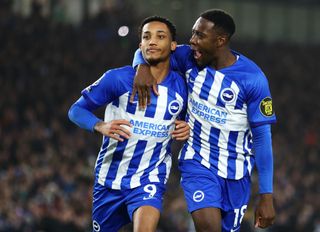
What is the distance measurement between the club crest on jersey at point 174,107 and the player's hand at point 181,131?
0.09 metres

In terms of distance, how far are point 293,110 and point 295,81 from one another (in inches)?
107

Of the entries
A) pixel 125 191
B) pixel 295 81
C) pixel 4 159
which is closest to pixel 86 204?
pixel 4 159

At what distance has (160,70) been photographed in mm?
7258

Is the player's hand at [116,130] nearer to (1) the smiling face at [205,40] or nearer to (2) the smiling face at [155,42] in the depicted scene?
(2) the smiling face at [155,42]

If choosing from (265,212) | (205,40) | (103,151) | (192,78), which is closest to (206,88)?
(192,78)

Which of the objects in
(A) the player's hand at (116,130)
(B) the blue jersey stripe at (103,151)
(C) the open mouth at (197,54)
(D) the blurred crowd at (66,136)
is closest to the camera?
(A) the player's hand at (116,130)

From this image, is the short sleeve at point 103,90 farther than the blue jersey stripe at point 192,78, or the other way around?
the blue jersey stripe at point 192,78

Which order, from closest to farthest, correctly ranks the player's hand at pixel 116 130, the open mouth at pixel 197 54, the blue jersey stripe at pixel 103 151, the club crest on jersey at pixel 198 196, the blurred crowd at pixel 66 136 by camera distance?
1. the player's hand at pixel 116 130
2. the club crest on jersey at pixel 198 196
3. the open mouth at pixel 197 54
4. the blue jersey stripe at pixel 103 151
5. the blurred crowd at pixel 66 136

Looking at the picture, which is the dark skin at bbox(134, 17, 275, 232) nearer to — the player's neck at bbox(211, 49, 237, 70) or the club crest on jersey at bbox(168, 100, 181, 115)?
the player's neck at bbox(211, 49, 237, 70)

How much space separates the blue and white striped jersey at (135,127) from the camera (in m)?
7.10

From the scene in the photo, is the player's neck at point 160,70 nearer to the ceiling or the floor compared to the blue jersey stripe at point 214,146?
nearer to the ceiling

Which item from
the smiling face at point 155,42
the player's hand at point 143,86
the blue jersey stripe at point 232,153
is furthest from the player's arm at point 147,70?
the blue jersey stripe at point 232,153

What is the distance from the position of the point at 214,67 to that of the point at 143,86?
0.61m

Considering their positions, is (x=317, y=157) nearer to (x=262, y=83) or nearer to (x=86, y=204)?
(x=86, y=204)
